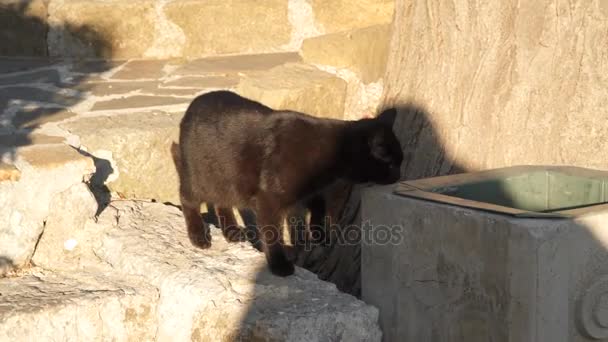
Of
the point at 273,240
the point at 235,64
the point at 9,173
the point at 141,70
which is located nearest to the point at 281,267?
the point at 273,240

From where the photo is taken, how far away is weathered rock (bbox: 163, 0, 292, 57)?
639cm

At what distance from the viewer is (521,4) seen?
391cm

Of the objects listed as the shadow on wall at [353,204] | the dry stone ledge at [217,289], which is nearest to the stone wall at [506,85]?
the shadow on wall at [353,204]

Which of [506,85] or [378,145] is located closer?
[378,145]

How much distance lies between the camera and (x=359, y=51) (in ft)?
17.6

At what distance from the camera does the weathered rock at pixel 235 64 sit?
5.94m

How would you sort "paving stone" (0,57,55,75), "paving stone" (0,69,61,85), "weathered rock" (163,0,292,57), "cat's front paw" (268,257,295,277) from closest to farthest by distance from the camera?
1. "cat's front paw" (268,257,295,277)
2. "paving stone" (0,69,61,85)
3. "paving stone" (0,57,55,75)
4. "weathered rock" (163,0,292,57)

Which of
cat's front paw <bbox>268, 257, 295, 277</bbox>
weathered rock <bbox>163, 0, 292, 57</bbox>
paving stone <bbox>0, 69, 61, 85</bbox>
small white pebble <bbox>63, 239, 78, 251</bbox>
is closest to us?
cat's front paw <bbox>268, 257, 295, 277</bbox>

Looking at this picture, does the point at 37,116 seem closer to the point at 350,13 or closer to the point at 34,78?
the point at 34,78

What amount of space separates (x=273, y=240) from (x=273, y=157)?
0.36 metres

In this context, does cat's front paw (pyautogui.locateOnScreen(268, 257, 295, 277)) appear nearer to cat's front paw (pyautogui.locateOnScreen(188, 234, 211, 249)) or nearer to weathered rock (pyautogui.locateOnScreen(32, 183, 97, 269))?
cat's front paw (pyautogui.locateOnScreen(188, 234, 211, 249))

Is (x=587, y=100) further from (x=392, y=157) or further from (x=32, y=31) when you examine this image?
(x=32, y=31)

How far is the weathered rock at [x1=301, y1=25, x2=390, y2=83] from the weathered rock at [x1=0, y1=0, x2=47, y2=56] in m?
2.12

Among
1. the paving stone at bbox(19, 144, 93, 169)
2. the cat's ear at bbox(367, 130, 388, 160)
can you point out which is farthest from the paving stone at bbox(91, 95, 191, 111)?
the cat's ear at bbox(367, 130, 388, 160)
